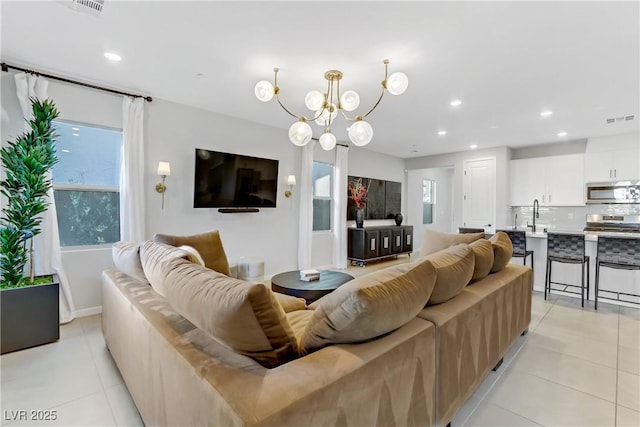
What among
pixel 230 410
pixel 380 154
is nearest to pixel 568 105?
pixel 380 154

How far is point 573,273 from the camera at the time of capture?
4148 mm

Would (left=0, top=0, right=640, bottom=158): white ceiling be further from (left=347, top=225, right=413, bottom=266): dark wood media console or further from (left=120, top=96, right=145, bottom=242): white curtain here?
(left=347, top=225, right=413, bottom=266): dark wood media console

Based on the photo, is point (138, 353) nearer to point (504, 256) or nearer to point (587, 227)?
point (504, 256)

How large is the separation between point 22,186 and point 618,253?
6363 millimetres

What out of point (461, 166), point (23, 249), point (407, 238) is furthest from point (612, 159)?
point (23, 249)

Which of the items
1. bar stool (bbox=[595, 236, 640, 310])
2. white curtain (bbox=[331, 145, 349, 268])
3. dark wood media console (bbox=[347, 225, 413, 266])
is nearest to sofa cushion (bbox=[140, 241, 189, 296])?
white curtain (bbox=[331, 145, 349, 268])

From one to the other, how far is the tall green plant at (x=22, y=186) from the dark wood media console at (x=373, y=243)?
489 centimetres

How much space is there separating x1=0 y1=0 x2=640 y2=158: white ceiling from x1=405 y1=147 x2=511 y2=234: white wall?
212 centimetres

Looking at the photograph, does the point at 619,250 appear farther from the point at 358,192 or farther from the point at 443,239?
the point at 358,192

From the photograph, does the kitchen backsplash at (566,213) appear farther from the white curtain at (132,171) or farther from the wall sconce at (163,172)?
the white curtain at (132,171)

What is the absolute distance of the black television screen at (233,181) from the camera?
414 centimetres

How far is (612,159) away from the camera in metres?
5.16

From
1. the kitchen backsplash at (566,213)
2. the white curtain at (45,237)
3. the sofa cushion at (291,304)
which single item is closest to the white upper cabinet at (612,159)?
the kitchen backsplash at (566,213)

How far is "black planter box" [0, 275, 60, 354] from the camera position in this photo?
2.49m
